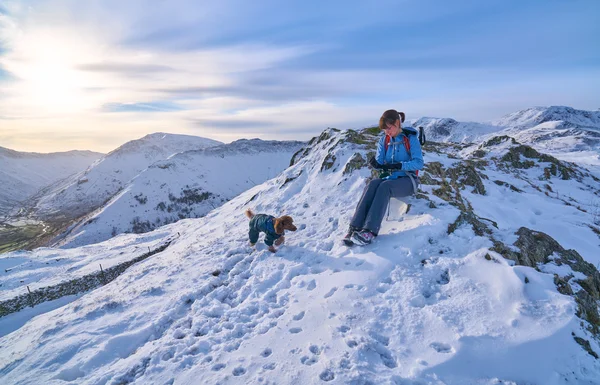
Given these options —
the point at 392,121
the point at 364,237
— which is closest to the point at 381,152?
the point at 392,121

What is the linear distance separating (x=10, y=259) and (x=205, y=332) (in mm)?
38016

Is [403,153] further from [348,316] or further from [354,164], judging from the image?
[354,164]

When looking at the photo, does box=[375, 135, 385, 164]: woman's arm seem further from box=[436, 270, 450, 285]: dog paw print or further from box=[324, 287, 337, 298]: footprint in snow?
box=[324, 287, 337, 298]: footprint in snow

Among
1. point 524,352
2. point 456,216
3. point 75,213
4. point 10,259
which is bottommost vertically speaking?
point 75,213

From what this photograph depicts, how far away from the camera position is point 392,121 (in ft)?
22.9

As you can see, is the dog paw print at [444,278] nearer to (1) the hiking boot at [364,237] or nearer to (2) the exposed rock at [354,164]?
(1) the hiking boot at [364,237]

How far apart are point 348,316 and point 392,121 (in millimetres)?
4666

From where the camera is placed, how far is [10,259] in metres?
30.1

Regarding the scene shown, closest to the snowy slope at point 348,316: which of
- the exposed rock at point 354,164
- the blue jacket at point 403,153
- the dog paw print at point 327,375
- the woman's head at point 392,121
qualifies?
the dog paw print at point 327,375

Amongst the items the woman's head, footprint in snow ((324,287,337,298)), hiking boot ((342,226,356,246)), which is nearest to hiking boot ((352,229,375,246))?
hiking boot ((342,226,356,246))

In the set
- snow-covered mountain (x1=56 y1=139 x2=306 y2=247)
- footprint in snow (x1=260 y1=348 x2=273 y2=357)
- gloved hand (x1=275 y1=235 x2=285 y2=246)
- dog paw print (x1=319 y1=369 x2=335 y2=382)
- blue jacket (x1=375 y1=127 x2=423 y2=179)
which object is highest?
blue jacket (x1=375 y1=127 x2=423 y2=179)

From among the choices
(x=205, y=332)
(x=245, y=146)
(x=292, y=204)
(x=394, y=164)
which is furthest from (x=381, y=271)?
(x=245, y=146)

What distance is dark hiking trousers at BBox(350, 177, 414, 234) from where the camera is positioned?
23.1 ft

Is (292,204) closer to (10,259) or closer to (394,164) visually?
(394,164)
